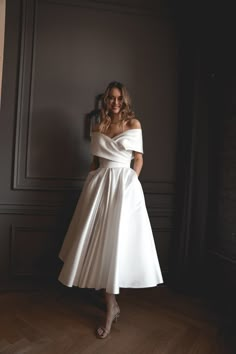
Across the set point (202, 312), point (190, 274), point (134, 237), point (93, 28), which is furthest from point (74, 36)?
point (202, 312)

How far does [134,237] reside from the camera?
1.73m

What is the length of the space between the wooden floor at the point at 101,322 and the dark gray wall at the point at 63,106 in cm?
33

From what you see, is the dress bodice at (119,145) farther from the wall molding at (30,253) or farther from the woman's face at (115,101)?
the wall molding at (30,253)

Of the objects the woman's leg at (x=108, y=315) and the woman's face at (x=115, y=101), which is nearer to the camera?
the woman's leg at (x=108, y=315)

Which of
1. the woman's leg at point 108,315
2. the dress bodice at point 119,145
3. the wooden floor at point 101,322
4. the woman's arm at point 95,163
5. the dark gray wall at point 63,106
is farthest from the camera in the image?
the dark gray wall at point 63,106

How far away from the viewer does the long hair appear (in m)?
1.90

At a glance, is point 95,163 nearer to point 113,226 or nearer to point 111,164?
point 111,164

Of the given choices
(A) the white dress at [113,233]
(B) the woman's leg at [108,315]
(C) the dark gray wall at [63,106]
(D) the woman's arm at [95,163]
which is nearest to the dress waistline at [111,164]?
(A) the white dress at [113,233]

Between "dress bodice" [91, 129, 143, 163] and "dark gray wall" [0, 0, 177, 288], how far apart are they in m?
0.52

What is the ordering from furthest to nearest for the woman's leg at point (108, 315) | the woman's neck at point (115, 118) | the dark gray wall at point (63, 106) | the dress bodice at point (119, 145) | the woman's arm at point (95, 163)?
the dark gray wall at point (63, 106) → the woman's arm at point (95, 163) → the woman's neck at point (115, 118) → the dress bodice at point (119, 145) → the woman's leg at point (108, 315)

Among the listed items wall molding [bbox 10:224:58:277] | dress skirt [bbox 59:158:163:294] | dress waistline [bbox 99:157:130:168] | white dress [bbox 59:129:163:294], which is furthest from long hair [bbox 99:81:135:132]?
wall molding [bbox 10:224:58:277]

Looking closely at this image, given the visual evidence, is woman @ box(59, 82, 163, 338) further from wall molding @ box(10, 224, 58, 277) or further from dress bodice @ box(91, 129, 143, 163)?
wall molding @ box(10, 224, 58, 277)

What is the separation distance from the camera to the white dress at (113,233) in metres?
1.66

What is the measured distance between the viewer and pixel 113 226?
1691 millimetres
